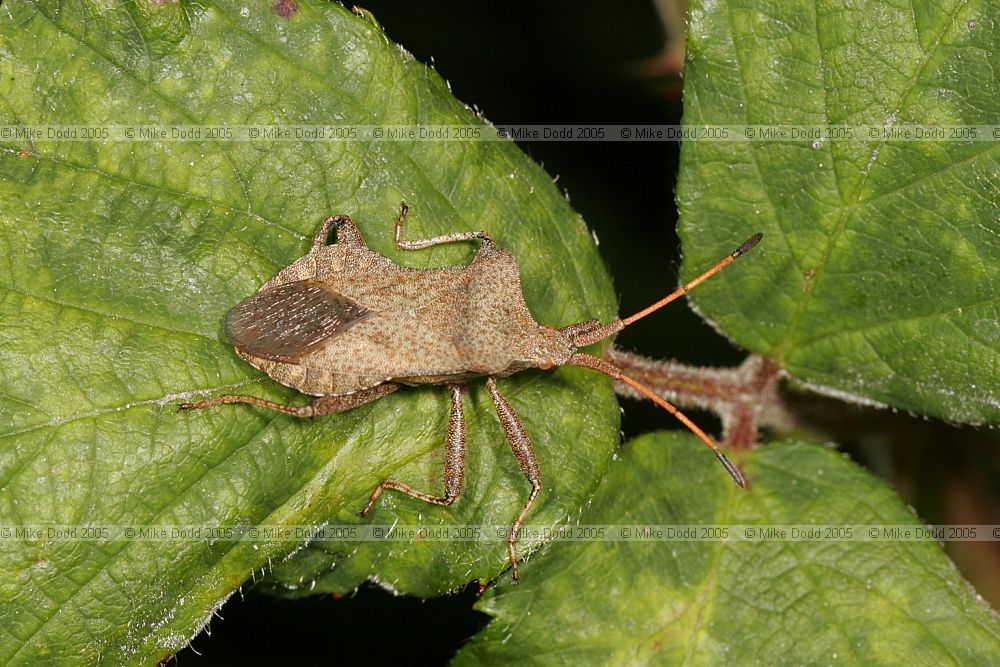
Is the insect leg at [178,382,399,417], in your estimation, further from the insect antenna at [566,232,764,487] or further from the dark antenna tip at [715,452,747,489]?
the dark antenna tip at [715,452,747,489]

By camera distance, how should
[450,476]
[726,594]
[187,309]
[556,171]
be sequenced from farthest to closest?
[556,171] → [726,594] → [450,476] → [187,309]

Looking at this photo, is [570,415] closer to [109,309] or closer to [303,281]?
[303,281]

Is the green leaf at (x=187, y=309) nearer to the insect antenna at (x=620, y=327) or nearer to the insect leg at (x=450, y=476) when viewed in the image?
the insect leg at (x=450, y=476)

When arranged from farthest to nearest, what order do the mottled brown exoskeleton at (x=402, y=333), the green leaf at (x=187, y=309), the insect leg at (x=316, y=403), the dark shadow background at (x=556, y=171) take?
the dark shadow background at (x=556, y=171)
the mottled brown exoskeleton at (x=402, y=333)
the insect leg at (x=316, y=403)
the green leaf at (x=187, y=309)

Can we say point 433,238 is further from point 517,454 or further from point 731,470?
point 731,470

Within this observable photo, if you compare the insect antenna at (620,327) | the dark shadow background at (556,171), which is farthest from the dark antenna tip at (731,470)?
the dark shadow background at (556,171)

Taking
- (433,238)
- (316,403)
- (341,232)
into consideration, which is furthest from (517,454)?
(341,232)
